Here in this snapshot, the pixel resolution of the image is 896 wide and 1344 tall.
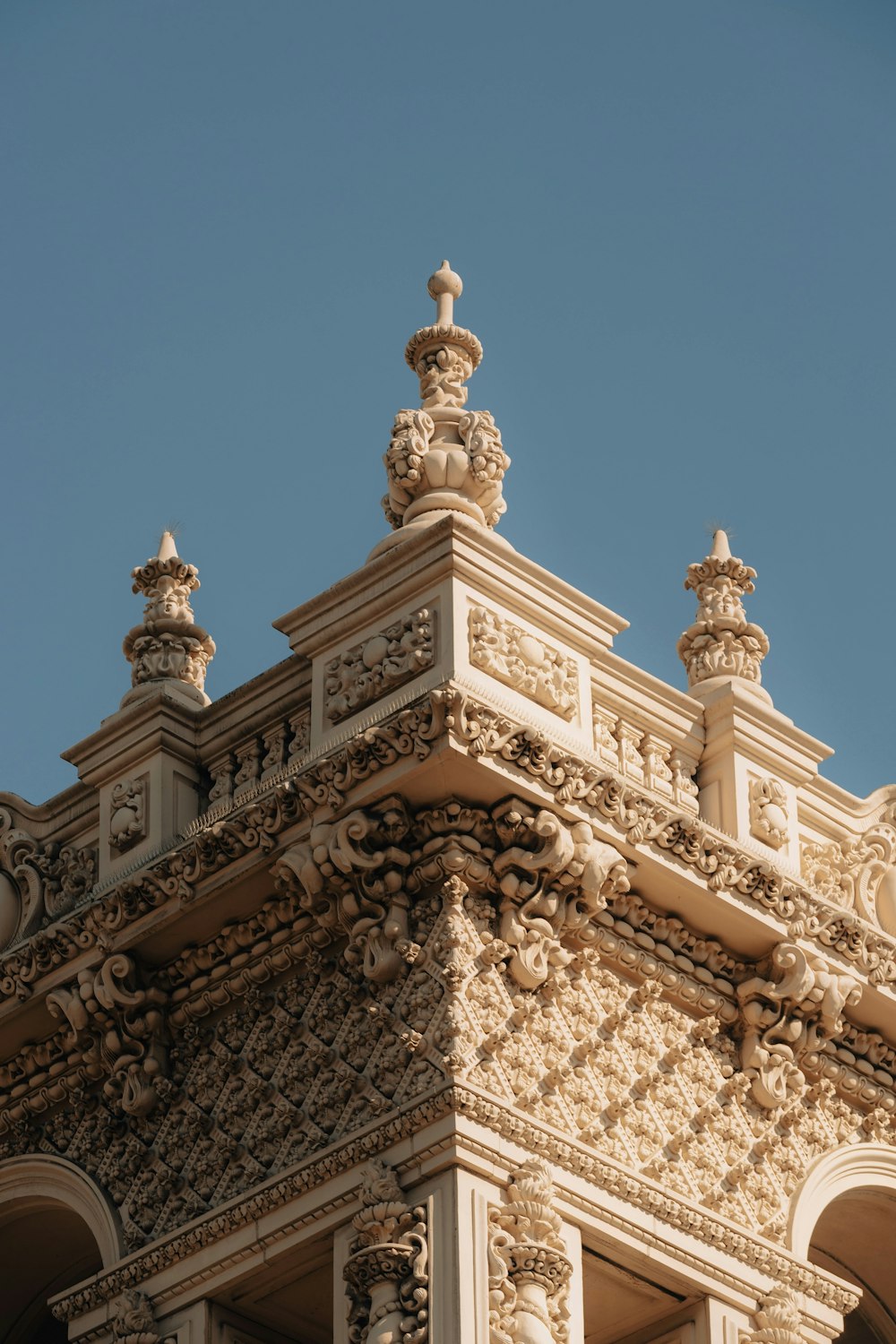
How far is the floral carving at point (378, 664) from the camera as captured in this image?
72.9 feet

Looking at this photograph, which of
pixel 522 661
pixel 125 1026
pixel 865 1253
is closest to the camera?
pixel 522 661

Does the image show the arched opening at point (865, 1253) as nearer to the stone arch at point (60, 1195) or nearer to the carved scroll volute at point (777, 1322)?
the carved scroll volute at point (777, 1322)

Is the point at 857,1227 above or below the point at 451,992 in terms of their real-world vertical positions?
above

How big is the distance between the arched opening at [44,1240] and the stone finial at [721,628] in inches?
190

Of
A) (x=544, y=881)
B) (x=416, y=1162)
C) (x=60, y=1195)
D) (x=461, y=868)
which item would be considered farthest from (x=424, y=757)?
(x=60, y=1195)

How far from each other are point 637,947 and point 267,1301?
2849mm

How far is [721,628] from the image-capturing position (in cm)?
2470

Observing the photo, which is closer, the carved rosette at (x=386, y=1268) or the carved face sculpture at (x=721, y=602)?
the carved rosette at (x=386, y=1268)

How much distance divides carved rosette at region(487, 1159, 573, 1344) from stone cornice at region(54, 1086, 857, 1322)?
317 millimetres

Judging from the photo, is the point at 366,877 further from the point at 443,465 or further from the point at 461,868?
the point at 443,465

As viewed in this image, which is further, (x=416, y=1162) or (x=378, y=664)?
(x=378, y=664)

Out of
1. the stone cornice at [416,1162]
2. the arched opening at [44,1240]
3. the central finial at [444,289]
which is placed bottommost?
the stone cornice at [416,1162]

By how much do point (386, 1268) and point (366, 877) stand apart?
2.32 meters

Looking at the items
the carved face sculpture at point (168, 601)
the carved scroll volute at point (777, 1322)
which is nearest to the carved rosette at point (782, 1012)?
the carved scroll volute at point (777, 1322)
